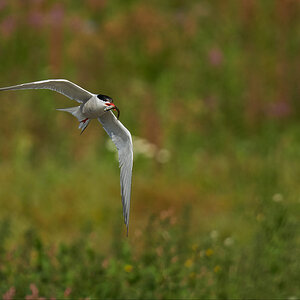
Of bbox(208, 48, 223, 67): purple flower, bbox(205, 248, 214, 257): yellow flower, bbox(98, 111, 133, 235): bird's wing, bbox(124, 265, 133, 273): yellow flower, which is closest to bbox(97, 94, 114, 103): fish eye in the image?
bbox(98, 111, 133, 235): bird's wing

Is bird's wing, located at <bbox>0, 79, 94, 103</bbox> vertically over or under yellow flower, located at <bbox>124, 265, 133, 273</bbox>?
over

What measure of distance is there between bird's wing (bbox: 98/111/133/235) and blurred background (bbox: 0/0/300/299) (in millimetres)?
1454

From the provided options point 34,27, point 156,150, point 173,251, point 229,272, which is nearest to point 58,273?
point 173,251

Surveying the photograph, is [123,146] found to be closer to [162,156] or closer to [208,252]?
[208,252]

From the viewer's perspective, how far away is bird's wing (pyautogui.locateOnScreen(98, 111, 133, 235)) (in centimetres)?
156

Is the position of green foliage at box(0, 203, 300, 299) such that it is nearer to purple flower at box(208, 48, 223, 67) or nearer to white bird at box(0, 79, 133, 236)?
white bird at box(0, 79, 133, 236)

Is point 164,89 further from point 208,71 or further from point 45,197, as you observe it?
point 45,197

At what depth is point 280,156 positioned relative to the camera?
7277mm

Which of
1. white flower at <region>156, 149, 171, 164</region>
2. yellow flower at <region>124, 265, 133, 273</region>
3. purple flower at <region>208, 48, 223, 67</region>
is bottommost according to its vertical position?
white flower at <region>156, 149, 171, 164</region>

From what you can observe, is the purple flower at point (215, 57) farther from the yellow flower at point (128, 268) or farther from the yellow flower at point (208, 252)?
the yellow flower at point (128, 268)

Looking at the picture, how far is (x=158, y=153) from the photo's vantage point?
7.24 meters

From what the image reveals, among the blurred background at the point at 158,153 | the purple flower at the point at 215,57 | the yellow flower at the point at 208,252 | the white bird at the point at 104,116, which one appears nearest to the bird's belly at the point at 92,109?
the white bird at the point at 104,116

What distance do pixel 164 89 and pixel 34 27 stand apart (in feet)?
7.08

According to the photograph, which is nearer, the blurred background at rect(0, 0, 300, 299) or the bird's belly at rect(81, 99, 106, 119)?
the bird's belly at rect(81, 99, 106, 119)
